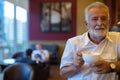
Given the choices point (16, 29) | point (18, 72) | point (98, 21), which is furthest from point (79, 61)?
point (16, 29)

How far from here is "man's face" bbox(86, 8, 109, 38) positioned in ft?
5.41

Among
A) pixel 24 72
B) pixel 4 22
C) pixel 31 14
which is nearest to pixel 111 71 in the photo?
pixel 24 72

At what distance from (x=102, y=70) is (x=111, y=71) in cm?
7

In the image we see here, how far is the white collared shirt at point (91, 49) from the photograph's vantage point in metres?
1.72

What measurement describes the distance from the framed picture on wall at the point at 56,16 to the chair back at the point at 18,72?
8.87 m

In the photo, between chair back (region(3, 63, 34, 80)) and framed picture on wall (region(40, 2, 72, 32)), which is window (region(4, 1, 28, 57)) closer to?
framed picture on wall (region(40, 2, 72, 32))

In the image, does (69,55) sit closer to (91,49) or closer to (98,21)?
(91,49)

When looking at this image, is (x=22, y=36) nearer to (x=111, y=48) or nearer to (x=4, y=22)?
(x=4, y=22)

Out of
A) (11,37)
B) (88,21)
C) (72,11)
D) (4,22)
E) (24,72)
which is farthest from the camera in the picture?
(72,11)

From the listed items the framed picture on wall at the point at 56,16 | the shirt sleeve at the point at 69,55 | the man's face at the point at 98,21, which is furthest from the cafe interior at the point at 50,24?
the man's face at the point at 98,21

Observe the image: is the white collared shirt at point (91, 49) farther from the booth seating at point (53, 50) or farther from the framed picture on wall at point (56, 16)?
the framed picture on wall at point (56, 16)

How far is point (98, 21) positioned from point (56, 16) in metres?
10.6

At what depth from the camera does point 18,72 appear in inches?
134

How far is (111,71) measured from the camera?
1581mm
